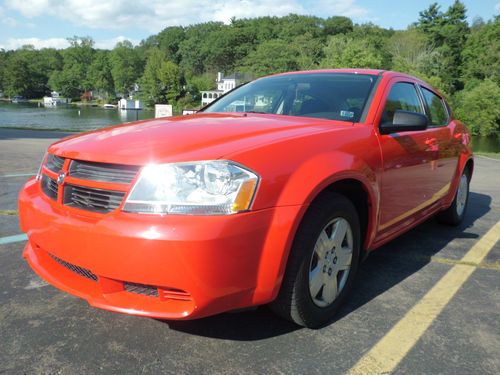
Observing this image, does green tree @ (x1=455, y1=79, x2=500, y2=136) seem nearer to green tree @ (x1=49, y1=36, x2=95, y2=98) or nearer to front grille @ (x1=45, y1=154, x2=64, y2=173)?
front grille @ (x1=45, y1=154, x2=64, y2=173)

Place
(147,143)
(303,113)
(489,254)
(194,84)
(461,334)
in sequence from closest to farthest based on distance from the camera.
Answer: (147,143), (461,334), (303,113), (489,254), (194,84)

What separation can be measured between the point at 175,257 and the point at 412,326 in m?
1.48

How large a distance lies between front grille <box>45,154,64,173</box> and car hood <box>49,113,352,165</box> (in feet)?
0.13

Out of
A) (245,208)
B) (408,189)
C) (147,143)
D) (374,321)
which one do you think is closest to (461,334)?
(374,321)

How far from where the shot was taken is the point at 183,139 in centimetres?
→ 216

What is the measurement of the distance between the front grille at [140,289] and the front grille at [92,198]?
36cm

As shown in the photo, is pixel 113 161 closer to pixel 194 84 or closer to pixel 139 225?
pixel 139 225

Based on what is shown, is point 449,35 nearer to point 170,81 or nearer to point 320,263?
point 170,81

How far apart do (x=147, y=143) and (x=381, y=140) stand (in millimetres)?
1521

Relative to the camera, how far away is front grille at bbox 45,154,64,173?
→ 2.30m

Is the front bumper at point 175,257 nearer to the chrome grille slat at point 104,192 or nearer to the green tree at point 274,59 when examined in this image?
the chrome grille slat at point 104,192

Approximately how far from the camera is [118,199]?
192 centimetres

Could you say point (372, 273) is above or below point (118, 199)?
below

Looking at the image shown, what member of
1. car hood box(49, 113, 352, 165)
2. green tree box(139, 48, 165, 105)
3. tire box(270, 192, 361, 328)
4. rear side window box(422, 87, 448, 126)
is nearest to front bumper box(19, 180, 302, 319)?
tire box(270, 192, 361, 328)
